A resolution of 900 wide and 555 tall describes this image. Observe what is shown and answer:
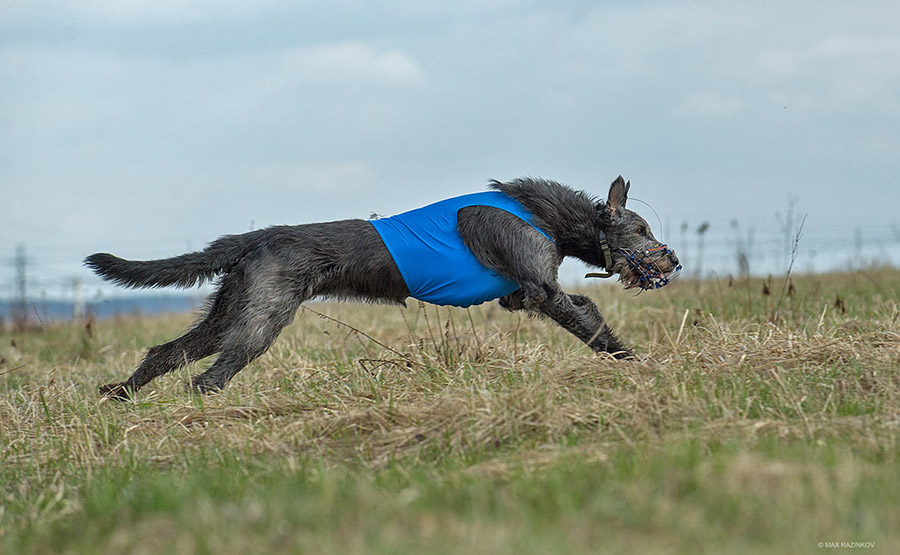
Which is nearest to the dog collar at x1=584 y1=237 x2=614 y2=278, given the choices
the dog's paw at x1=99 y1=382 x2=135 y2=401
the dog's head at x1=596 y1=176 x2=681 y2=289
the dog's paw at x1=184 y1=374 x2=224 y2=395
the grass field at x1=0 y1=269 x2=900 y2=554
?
the dog's head at x1=596 y1=176 x2=681 y2=289

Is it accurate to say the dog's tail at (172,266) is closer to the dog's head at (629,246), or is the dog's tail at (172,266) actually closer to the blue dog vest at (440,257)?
the blue dog vest at (440,257)

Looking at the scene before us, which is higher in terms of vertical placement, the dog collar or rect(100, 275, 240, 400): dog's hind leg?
the dog collar

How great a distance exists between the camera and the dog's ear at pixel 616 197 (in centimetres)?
634

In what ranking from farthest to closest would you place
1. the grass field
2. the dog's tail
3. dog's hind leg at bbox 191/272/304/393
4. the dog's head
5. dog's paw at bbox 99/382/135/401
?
the dog's head, dog's paw at bbox 99/382/135/401, the dog's tail, dog's hind leg at bbox 191/272/304/393, the grass field

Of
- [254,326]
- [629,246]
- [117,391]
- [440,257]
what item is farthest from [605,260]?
[117,391]

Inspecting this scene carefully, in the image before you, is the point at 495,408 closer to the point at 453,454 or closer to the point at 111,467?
the point at 453,454

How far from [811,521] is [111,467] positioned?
336cm

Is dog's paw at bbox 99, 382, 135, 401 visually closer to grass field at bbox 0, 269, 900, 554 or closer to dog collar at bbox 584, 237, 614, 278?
grass field at bbox 0, 269, 900, 554

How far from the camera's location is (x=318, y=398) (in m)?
5.46

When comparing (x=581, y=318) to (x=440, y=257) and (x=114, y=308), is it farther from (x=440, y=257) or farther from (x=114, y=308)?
(x=114, y=308)

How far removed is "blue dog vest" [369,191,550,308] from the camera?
236 inches

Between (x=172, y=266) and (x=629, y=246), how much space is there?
10.6ft

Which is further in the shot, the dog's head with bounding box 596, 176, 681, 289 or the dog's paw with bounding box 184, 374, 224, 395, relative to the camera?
the dog's head with bounding box 596, 176, 681, 289

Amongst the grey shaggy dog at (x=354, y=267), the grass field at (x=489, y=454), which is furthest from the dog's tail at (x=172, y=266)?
the grass field at (x=489, y=454)
